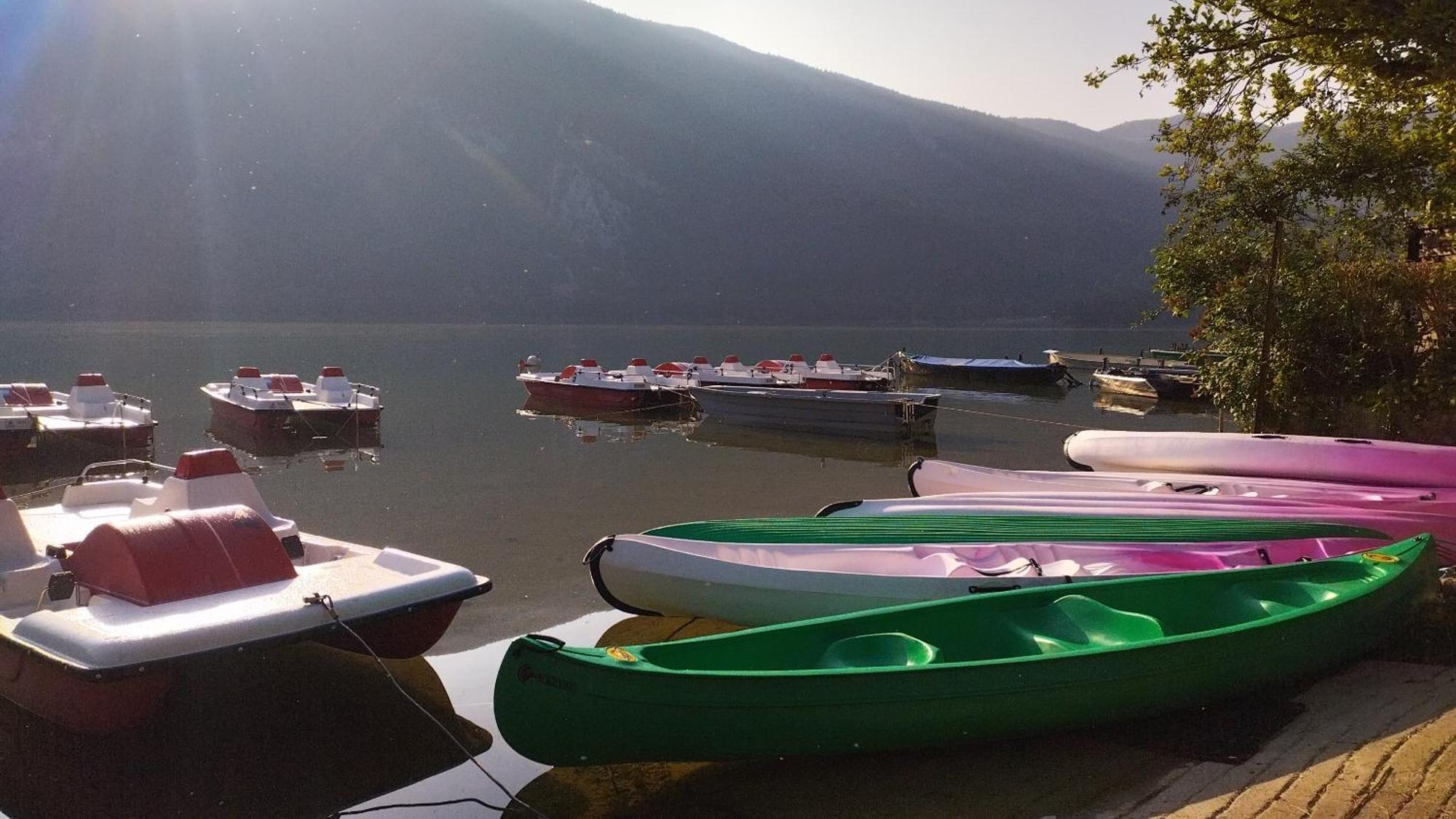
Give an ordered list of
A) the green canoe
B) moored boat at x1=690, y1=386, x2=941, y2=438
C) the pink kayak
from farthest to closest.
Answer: moored boat at x1=690, y1=386, x2=941, y2=438 < the pink kayak < the green canoe

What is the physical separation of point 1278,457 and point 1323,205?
9.10 meters

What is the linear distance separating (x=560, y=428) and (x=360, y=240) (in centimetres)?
11480

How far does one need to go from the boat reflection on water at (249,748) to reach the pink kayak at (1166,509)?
520 centimetres

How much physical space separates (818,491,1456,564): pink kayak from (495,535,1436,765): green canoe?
129 inches

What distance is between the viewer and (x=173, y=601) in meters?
6.73

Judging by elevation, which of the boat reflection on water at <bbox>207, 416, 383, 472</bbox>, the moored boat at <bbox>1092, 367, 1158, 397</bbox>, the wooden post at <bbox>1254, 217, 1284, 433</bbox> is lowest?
the boat reflection on water at <bbox>207, 416, 383, 472</bbox>

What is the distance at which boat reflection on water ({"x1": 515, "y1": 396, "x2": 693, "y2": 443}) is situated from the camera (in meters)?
26.9

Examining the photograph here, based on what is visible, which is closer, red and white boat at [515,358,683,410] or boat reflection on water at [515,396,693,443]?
boat reflection on water at [515,396,693,443]

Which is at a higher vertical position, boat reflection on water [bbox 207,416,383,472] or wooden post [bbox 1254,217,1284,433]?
wooden post [bbox 1254,217,1284,433]

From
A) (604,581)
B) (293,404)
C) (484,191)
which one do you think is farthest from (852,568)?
(484,191)

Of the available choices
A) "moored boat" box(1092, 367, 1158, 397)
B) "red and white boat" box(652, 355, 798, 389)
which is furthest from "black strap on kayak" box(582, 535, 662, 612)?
"moored boat" box(1092, 367, 1158, 397)

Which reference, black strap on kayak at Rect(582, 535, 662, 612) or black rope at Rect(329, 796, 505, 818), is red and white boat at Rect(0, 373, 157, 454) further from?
black rope at Rect(329, 796, 505, 818)

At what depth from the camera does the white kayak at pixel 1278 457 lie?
12.0 m

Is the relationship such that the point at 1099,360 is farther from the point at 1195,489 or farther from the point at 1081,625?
the point at 1081,625
